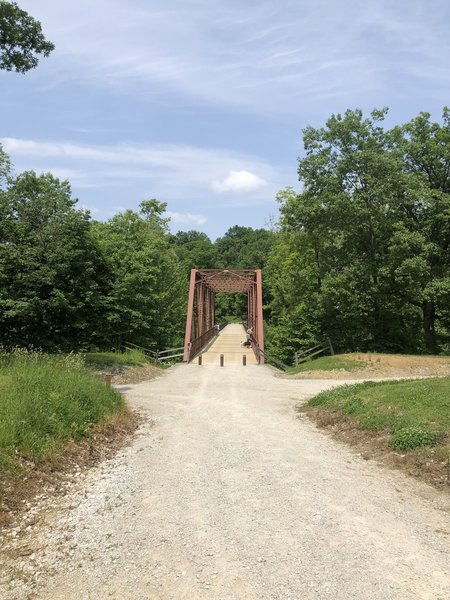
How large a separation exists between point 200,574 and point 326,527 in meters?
1.42

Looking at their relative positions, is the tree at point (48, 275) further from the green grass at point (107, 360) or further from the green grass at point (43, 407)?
the green grass at point (43, 407)

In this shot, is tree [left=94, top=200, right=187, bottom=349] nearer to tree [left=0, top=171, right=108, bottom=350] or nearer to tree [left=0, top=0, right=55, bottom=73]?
tree [left=0, top=171, right=108, bottom=350]

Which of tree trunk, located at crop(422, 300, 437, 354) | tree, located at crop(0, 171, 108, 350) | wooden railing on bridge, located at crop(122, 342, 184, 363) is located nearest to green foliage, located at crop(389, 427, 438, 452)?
tree, located at crop(0, 171, 108, 350)

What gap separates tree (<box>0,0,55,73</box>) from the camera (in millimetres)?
11997

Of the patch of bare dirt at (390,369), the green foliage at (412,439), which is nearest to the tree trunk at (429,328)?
the patch of bare dirt at (390,369)

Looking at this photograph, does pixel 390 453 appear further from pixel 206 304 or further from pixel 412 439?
pixel 206 304

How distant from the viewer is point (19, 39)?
12.3 m

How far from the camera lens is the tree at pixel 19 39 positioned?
39.4 ft

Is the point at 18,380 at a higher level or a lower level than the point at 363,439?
higher

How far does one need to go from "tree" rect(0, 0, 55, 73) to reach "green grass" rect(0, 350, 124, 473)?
784cm

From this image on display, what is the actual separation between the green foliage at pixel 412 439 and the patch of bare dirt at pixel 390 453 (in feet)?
0.38

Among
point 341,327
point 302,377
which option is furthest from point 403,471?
point 341,327

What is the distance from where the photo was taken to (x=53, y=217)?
20047 mm

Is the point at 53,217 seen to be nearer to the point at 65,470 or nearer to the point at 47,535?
the point at 65,470
